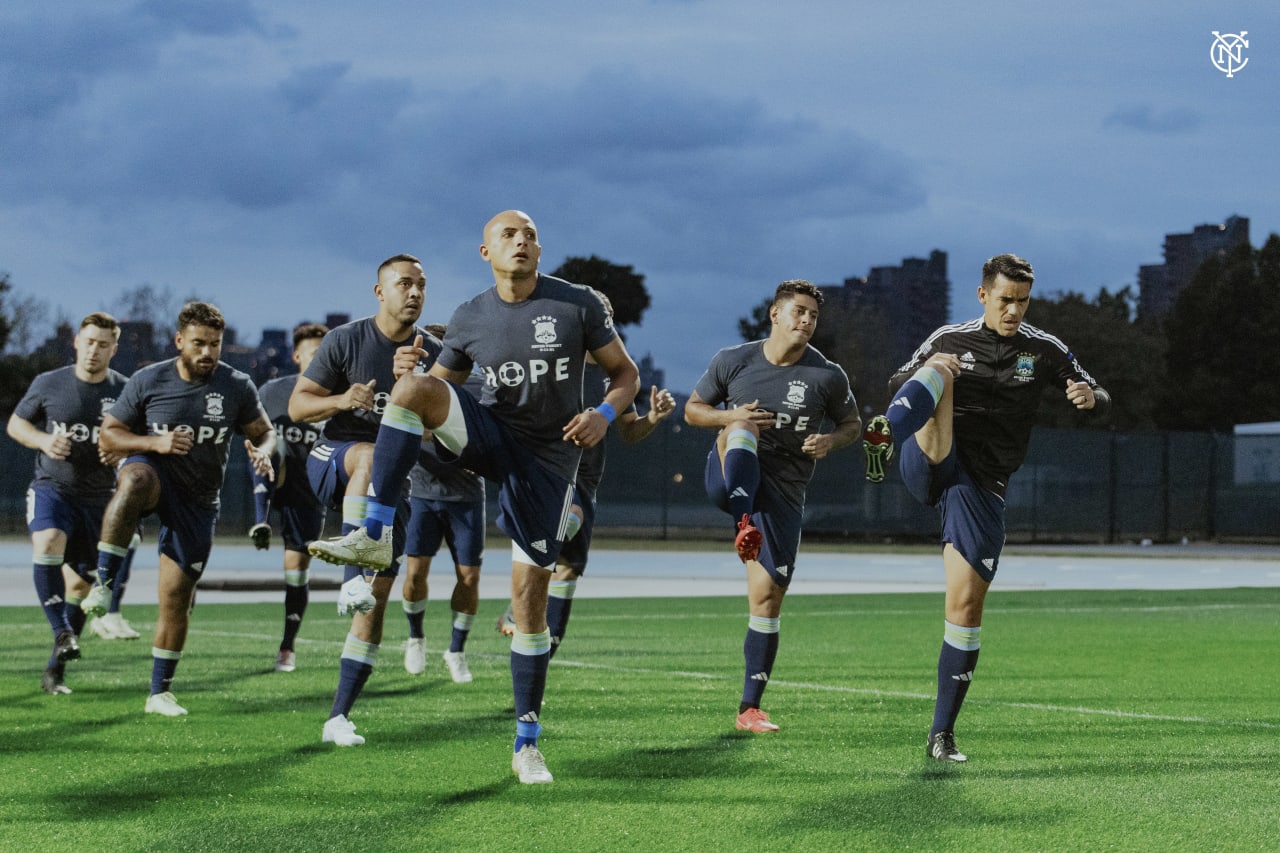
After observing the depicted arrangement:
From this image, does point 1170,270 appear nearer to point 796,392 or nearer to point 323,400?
point 796,392

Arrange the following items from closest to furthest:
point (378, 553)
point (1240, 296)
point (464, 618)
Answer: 1. point (378, 553)
2. point (464, 618)
3. point (1240, 296)

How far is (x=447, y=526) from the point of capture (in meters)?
10.7

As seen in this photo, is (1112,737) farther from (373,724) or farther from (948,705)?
(373,724)

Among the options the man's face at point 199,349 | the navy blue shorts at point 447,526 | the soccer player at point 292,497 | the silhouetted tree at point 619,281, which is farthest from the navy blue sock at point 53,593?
the silhouetted tree at point 619,281

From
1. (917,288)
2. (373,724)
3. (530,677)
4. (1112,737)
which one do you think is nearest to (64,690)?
(373,724)

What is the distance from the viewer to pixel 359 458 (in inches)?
287

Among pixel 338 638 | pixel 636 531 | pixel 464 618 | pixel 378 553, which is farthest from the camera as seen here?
pixel 636 531

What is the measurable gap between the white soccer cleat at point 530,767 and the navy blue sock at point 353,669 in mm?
1219

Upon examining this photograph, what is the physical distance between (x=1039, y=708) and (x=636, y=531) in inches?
1042

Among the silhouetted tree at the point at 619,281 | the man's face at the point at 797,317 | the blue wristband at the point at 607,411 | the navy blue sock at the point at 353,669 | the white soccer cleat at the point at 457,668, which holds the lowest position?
the white soccer cleat at the point at 457,668

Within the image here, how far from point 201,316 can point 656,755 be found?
12.4 ft

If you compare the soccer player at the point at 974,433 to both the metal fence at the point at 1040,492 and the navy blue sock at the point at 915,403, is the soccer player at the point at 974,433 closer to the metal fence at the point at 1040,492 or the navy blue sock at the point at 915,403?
the navy blue sock at the point at 915,403

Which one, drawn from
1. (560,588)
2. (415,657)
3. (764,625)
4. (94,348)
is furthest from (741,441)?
(94,348)

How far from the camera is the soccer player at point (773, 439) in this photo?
329 inches
